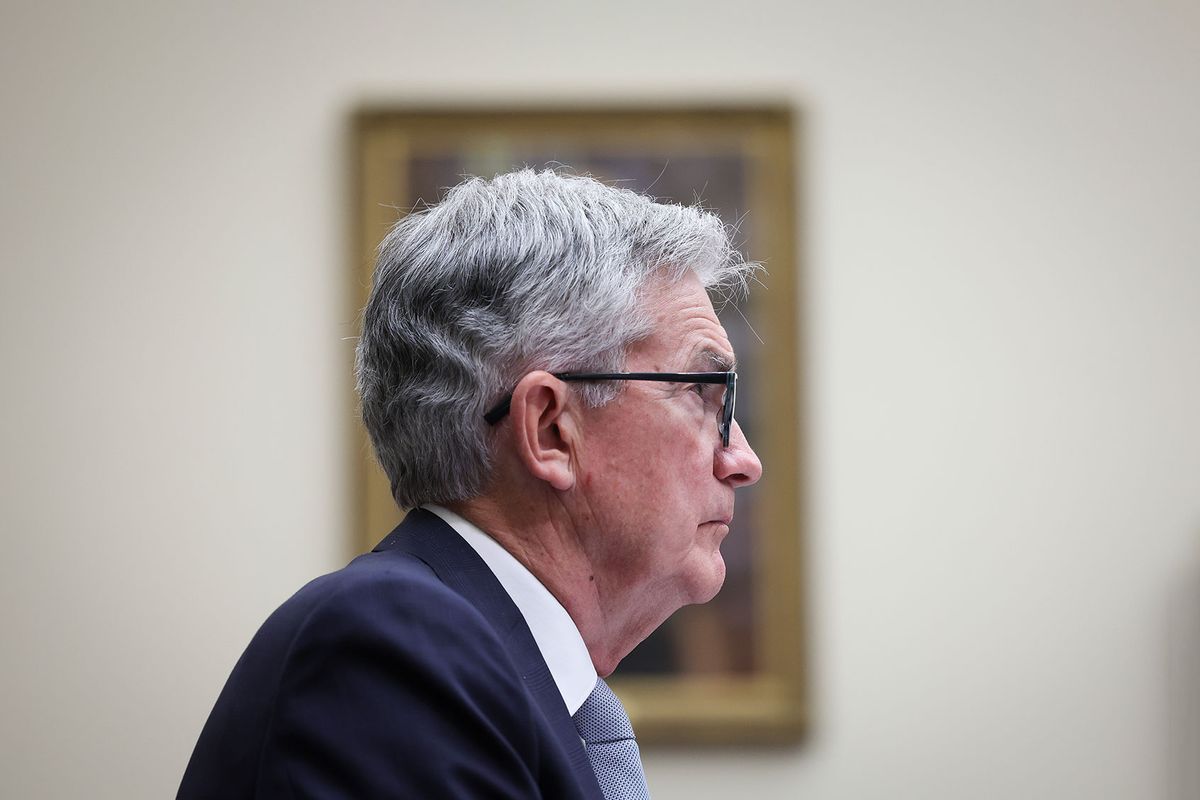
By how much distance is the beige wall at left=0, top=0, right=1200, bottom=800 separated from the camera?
8.69 feet

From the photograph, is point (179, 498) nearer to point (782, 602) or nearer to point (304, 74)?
point (304, 74)

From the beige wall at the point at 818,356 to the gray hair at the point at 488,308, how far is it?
156 centimetres

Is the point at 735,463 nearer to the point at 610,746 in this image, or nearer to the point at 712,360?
the point at 712,360

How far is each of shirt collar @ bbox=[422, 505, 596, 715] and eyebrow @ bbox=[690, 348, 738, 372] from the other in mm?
274

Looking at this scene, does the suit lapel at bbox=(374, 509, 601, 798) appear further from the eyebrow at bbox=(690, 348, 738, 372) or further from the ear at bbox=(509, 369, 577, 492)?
the eyebrow at bbox=(690, 348, 738, 372)

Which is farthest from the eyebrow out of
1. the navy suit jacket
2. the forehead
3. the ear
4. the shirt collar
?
the navy suit jacket

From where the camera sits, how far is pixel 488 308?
1.07m

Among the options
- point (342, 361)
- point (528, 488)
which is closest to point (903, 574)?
point (342, 361)

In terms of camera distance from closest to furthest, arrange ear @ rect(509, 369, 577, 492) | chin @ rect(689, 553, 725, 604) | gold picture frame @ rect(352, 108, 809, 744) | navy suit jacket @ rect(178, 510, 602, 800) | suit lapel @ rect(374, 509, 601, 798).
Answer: navy suit jacket @ rect(178, 510, 602, 800), suit lapel @ rect(374, 509, 601, 798), ear @ rect(509, 369, 577, 492), chin @ rect(689, 553, 725, 604), gold picture frame @ rect(352, 108, 809, 744)

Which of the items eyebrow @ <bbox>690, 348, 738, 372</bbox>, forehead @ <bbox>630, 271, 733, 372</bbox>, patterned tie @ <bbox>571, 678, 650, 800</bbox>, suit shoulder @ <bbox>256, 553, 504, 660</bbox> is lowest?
patterned tie @ <bbox>571, 678, 650, 800</bbox>

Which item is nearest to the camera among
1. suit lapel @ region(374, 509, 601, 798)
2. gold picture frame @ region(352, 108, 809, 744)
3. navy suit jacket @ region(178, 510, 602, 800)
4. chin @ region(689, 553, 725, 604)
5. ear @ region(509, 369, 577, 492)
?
navy suit jacket @ region(178, 510, 602, 800)

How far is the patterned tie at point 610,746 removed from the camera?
42.3 inches

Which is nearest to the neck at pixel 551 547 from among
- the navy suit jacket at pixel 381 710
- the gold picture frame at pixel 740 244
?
the navy suit jacket at pixel 381 710

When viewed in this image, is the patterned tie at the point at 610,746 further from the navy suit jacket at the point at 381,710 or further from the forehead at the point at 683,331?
the forehead at the point at 683,331
